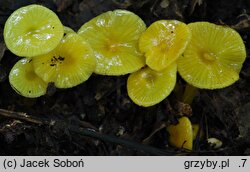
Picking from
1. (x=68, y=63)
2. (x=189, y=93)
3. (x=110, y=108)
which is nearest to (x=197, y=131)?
(x=189, y=93)

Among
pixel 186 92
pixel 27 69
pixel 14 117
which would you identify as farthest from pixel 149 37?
pixel 14 117

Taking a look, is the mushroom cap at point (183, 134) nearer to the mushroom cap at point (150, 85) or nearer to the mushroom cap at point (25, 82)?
the mushroom cap at point (150, 85)

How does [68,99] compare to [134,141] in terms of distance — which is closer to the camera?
[134,141]

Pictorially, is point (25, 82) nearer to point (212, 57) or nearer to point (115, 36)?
point (115, 36)

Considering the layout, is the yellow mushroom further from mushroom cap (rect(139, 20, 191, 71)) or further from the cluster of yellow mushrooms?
mushroom cap (rect(139, 20, 191, 71))

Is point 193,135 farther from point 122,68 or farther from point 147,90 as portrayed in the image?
point 122,68

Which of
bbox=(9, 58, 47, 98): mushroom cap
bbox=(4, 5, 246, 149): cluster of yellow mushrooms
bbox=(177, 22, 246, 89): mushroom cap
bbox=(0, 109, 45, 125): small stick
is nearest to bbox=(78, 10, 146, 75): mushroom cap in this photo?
bbox=(4, 5, 246, 149): cluster of yellow mushrooms
